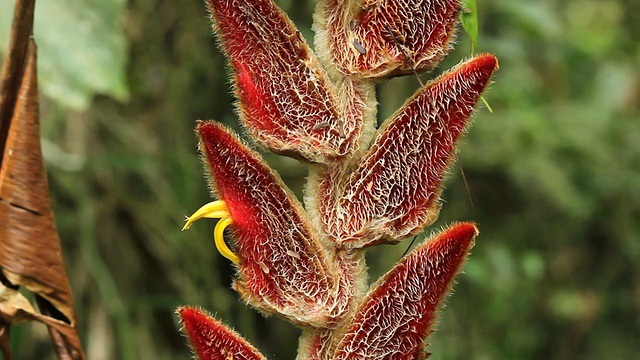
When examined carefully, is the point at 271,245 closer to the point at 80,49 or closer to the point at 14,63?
the point at 14,63

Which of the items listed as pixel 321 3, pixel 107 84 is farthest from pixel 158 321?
pixel 321 3

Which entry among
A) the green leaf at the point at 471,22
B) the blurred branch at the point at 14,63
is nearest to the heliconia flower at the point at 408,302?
the green leaf at the point at 471,22

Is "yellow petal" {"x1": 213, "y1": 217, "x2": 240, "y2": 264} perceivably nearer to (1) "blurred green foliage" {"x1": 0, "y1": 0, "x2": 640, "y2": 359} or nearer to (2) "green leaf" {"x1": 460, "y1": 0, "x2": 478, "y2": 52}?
(2) "green leaf" {"x1": 460, "y1": 0, "x2": 478, "y2": 52}

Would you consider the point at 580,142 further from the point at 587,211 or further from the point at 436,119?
the point at 436,119

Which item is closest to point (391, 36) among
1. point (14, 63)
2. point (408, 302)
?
point (408, 302)

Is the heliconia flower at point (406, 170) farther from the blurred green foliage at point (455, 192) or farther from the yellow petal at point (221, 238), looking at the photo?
the blurred green foliage at point (455, 192)

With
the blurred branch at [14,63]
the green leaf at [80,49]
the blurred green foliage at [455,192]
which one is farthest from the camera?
the blurred green foliage at [455,192]

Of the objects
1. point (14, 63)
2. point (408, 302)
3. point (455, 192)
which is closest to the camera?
point (408, 302)

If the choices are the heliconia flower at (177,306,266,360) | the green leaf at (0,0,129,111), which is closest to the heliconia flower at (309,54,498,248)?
the heliconia flower at (177,306,266,360)
